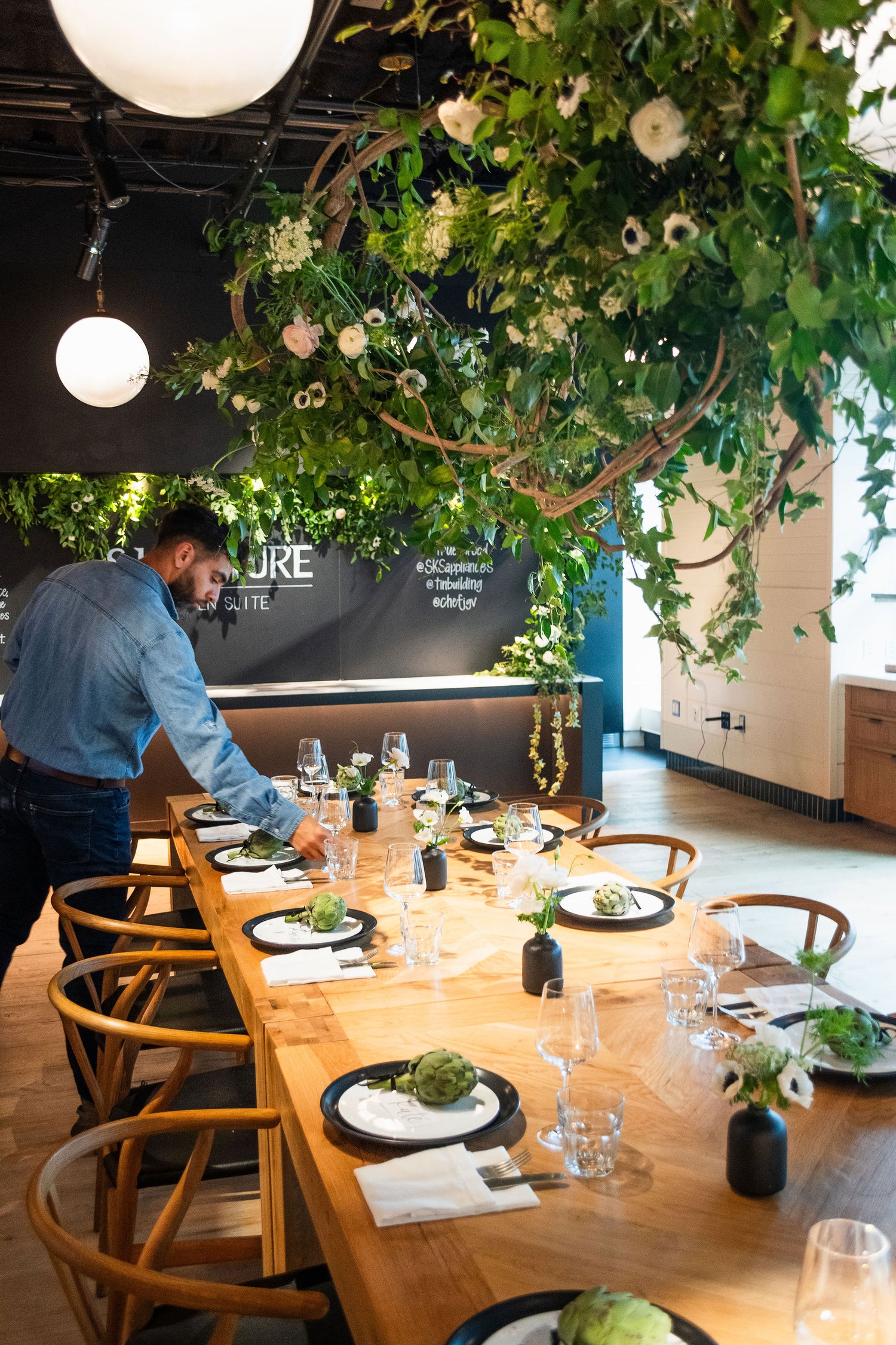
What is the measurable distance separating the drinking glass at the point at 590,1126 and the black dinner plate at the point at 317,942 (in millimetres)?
1012

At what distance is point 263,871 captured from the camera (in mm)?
3162

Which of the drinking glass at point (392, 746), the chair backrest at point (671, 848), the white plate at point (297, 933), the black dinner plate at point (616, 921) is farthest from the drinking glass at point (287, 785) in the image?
the black dinner plate at point (616, 921)

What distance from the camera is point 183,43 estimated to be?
171 centimetres

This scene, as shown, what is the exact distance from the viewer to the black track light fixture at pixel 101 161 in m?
5.38

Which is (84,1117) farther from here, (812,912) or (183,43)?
(183,43)

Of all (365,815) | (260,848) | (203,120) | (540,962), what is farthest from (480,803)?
(203,120)

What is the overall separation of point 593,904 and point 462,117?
6.04 ft

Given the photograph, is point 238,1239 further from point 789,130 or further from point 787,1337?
point 789,130

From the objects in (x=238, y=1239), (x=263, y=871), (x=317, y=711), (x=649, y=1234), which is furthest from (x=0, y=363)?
(x=649, y=1234)

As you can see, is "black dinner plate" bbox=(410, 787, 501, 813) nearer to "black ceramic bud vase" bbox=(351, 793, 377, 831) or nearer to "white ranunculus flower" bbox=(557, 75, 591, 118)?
"black ceramic bud vase" bbox=(351, 793, 377, 831)

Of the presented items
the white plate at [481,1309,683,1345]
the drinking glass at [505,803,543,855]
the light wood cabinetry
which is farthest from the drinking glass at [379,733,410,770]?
the light wood cabinetry

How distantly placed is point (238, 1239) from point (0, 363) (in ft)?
19.7

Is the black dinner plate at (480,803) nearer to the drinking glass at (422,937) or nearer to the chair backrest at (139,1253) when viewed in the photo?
the drinking glass at (422,937)

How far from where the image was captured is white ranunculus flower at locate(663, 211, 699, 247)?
1109mm
